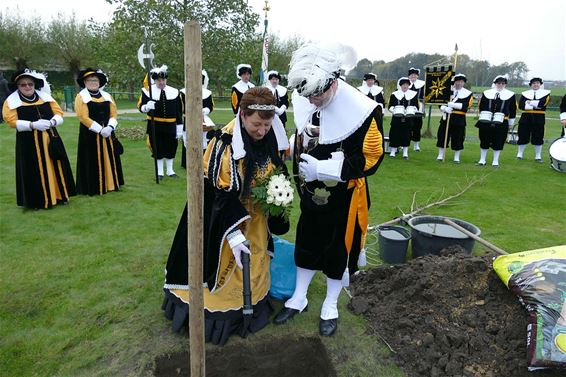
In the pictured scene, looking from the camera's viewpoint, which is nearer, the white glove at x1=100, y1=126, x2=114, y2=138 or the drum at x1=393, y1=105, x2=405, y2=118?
the white glove at x1=100, y1=126, x2=114, y2=138

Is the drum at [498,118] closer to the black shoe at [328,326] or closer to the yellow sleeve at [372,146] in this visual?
the yellow sleeve at [372,146]

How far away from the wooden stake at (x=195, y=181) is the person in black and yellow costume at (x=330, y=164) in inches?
45.3

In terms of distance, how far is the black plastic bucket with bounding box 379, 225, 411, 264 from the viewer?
4199 millimetres

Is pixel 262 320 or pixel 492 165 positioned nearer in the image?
pixel 262 320

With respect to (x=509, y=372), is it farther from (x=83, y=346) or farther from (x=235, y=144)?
(x=83, y=346)

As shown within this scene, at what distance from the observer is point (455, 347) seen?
2748 mm

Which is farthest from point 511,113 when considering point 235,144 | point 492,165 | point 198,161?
point 198,161

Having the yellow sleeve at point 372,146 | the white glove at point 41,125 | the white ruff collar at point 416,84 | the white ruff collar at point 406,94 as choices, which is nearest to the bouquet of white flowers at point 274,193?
the yellow sleeve at point 372,146

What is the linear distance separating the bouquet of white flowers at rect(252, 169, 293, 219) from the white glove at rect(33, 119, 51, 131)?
416 centimetres

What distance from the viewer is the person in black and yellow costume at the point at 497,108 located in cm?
940

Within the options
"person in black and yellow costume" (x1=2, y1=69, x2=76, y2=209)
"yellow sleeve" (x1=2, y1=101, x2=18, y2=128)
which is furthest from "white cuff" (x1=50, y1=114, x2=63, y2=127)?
"yellow sleeve" (x1=2, y1=101, x2=18, y2=128)

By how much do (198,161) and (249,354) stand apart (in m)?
1.73

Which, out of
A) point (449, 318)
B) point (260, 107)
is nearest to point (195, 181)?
point (260, 107)

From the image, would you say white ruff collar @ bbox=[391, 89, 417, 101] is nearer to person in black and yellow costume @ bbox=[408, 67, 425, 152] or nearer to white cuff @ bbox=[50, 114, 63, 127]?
person in black and yellow costume @ bbox=[408, 67, 425, 152]
